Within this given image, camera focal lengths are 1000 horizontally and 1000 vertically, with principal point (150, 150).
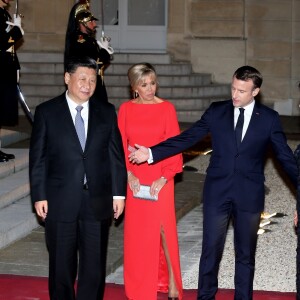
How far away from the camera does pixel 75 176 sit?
7129mm

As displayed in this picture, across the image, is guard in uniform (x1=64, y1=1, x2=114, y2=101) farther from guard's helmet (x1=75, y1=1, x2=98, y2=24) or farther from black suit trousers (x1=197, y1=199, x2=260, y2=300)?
black suit trousers (x1=197, y1=199, x2=260, y2=300)

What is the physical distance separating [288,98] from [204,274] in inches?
492

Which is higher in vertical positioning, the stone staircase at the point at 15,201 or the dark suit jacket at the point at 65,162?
the dark suit jacket at the point at 65,162

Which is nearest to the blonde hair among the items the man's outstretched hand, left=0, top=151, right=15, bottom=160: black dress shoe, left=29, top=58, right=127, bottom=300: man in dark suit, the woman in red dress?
the woman in red dress

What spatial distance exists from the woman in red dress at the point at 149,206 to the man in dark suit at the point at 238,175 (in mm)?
522

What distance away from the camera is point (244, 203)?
24.5ft

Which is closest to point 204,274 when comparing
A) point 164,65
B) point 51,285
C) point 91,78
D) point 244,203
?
point 244,203

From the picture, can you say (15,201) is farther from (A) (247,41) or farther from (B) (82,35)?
(A) (247,41)

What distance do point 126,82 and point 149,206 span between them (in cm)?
1096

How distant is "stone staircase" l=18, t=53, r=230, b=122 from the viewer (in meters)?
18.6

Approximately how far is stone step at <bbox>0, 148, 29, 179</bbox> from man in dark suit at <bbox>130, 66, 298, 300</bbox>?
14.6 ft

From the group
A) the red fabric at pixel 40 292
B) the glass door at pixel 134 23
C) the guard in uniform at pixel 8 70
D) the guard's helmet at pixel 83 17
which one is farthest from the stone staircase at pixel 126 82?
the red fabric at pixel 40 292

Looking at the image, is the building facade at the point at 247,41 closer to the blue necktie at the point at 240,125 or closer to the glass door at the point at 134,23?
the glass door at the point at 134,23

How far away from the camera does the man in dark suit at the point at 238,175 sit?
24.4 ft
